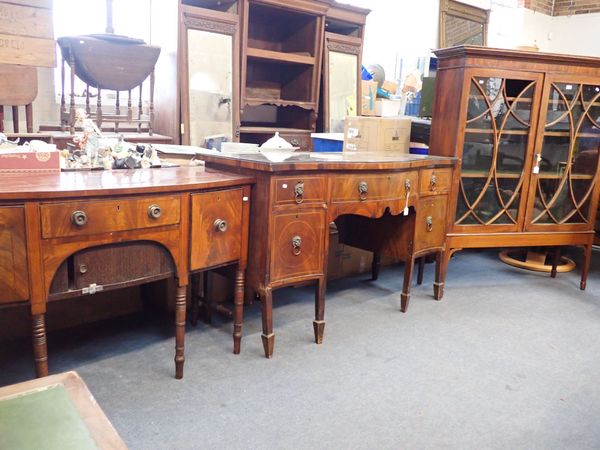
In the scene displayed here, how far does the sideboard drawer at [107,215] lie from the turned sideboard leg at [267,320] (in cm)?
54

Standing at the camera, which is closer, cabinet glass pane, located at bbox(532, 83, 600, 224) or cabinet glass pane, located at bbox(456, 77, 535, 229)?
cabinet glass pane, located at bbox(456, 77, 535, 229)

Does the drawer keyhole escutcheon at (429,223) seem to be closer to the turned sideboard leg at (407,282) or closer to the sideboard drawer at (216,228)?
the turned sideboard leg at (407,282)

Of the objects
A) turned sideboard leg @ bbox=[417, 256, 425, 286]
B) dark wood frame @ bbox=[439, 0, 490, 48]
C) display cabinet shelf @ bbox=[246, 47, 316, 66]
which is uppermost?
dark wood frame @ bbox=[439, 0, 490, 48]

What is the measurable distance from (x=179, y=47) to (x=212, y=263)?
1842mm

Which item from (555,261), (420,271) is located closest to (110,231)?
(420,271)

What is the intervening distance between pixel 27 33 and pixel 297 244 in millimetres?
1821

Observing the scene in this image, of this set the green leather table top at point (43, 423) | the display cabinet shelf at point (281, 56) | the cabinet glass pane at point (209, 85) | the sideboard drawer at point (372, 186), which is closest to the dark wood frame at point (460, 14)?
the display cabinet shelf at point (281, 56)

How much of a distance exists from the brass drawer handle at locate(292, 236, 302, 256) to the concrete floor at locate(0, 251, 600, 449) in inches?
18.1

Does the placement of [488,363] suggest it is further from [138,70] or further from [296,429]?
[138,70]

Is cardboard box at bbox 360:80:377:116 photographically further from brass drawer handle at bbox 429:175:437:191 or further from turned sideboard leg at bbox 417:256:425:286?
brass drawer handle at bbox 429:175:437:191

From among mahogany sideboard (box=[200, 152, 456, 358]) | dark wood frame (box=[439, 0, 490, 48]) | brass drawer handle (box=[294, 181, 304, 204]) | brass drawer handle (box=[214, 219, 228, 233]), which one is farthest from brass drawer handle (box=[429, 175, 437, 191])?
dark wood frame (box=[439, 0, 490, 48])

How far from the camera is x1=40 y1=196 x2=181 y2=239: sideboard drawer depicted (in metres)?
1.54

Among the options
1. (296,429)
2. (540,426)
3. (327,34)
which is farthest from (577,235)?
(296,429)

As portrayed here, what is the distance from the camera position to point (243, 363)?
2.17 meters
